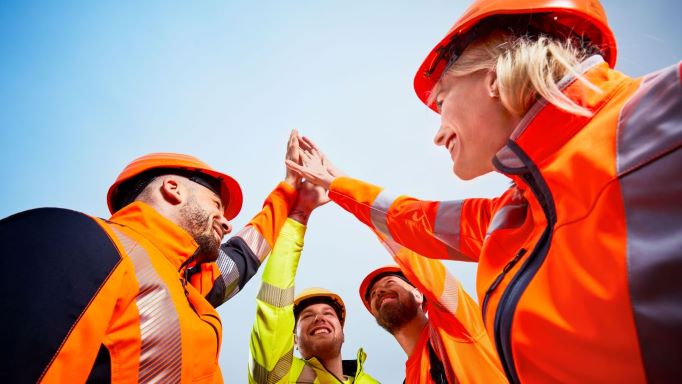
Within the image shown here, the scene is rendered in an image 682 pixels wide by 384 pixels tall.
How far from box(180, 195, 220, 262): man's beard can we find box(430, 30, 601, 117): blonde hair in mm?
2036

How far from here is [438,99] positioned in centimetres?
178

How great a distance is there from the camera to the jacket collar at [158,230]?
6.87 ft

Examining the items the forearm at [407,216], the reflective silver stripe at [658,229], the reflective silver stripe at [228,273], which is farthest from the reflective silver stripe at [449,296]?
the reflective silver stripe at [658,229]

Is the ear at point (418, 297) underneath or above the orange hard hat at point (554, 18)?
underneath

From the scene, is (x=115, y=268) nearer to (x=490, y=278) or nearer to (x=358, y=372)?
(x=490, y=278)

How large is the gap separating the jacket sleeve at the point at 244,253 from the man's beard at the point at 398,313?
2.31m

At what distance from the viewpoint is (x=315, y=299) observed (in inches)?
235

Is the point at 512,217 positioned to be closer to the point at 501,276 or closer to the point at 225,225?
the point at 501,276

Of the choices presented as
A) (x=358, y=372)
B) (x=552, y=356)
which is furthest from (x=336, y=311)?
(x=552, y=356)

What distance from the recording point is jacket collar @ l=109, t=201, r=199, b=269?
2.09 m

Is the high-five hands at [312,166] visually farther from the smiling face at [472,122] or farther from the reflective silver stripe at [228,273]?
the smiling face at [472,122]

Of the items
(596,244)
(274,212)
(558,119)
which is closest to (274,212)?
(274,212)

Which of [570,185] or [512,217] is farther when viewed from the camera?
[512,217]

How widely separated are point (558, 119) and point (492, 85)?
0.41 meters
